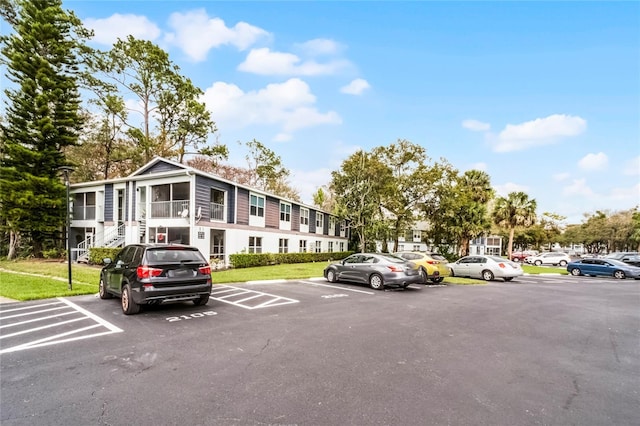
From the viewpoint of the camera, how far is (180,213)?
1872 cm

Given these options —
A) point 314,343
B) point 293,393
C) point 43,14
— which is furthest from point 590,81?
point 43,14

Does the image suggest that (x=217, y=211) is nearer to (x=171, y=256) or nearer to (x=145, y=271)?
(x=171, y=256)

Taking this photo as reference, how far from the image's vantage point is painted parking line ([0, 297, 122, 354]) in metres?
5.48

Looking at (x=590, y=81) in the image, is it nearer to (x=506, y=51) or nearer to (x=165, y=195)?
(x=506, y=51)

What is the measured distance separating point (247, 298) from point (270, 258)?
12.6m

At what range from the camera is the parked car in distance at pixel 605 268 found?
21.0 meters

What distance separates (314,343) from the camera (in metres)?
5.58

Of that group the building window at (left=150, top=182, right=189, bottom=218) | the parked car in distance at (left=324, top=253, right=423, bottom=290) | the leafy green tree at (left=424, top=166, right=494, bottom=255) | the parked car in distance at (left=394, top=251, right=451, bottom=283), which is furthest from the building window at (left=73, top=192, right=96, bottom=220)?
the leafy green tree at (left=424, top=166, right=494, bottom=255)

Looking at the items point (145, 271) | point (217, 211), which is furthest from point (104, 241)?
point (145, 271)

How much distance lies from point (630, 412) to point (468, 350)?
215cm

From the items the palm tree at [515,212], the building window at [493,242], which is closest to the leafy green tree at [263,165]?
the palm tree at [515,212]

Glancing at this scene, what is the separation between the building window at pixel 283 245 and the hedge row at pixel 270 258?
4.48 ft

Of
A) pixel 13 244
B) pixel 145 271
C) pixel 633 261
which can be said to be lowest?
pixel 633 261

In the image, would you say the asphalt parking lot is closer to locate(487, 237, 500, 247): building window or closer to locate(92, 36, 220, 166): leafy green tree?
locate(92, 36, 220, 166): leafy green tree
